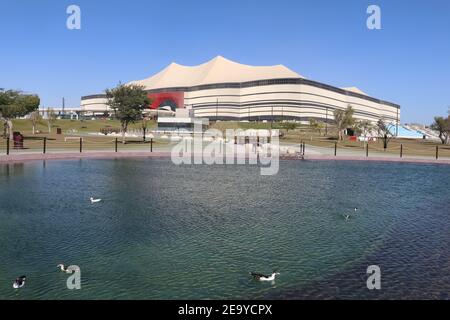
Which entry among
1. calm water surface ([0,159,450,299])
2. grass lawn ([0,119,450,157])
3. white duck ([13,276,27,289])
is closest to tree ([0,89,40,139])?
grass lawn ([0,119,450,157])

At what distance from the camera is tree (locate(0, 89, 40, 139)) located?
51031mm

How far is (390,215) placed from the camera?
52.4 ft

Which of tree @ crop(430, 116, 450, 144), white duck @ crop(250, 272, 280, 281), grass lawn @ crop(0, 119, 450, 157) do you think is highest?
tree @ crop(430, 116, 450, 144)

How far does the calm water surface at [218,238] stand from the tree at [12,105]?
32.2 m

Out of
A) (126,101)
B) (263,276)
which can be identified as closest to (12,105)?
(126,101)

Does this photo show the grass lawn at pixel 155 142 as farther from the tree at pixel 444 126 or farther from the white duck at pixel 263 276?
the white duck at pixel 263 276

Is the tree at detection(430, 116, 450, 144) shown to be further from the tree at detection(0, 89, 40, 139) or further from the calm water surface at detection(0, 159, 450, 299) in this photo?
the tree at detection(0, 89, 40, 139)

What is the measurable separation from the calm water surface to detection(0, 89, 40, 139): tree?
32.2 m

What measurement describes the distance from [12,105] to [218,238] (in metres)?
48.3

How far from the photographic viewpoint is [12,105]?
51.4 metres
